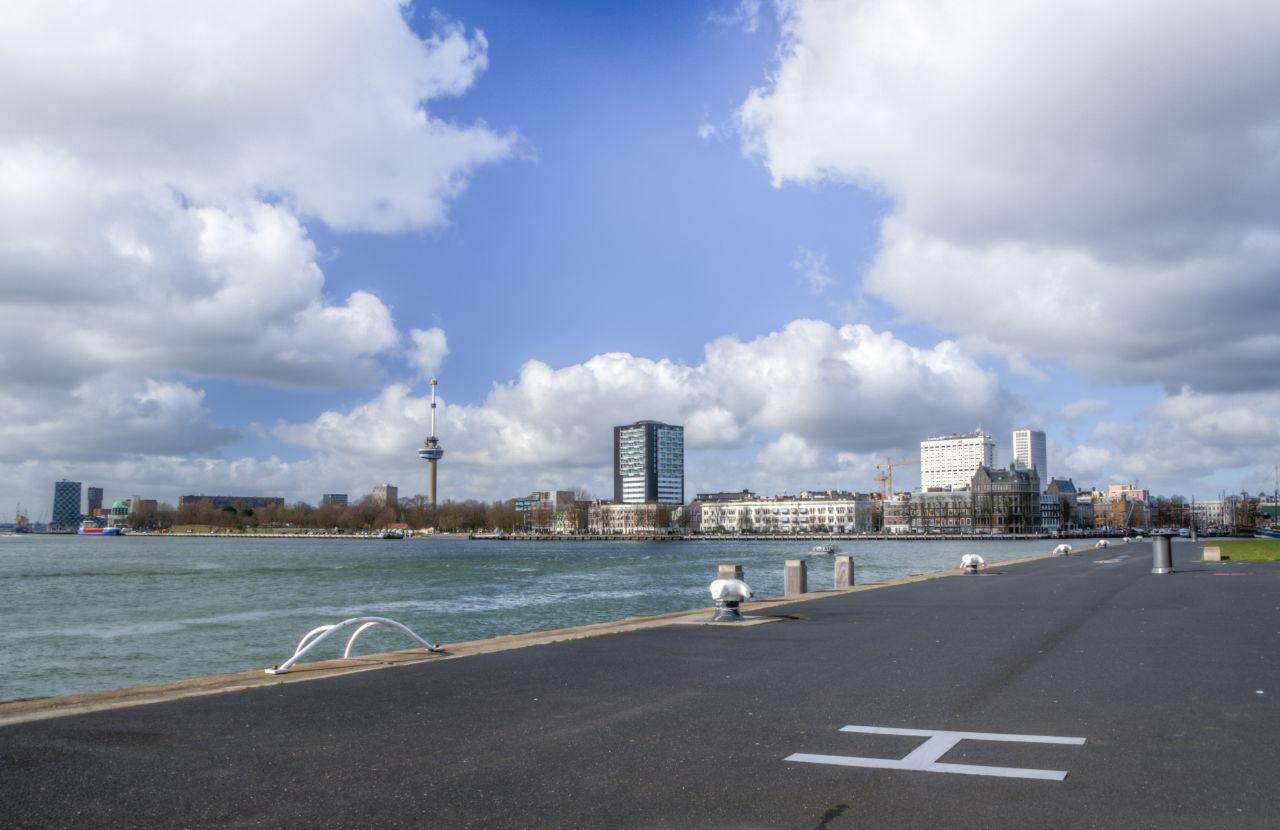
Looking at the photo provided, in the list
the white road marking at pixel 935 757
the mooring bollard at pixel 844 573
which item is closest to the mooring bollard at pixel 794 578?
the mooring bollard at pixel 844 573

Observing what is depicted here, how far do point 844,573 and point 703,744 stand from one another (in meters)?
26.1

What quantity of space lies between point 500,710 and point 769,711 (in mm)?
2965

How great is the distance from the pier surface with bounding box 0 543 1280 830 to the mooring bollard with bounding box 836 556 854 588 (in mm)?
17854

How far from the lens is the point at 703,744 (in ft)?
29.1

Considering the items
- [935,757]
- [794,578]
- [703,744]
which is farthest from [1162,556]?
[703,744]

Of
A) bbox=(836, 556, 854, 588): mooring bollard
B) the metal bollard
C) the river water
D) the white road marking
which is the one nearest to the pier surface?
the white road marking

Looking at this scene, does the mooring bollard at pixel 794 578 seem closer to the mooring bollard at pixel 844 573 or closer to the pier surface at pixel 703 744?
the mooring bollard at pixel 844 573

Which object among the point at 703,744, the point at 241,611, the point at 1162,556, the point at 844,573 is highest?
the point at 703,744

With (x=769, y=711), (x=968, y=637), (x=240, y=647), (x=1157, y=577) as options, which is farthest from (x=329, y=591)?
(x=769, y=711)

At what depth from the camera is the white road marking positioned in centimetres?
775

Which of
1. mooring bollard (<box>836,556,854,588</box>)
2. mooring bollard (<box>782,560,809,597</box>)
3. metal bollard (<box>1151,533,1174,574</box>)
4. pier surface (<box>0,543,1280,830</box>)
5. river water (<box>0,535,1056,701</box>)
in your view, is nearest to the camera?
pier surface (<box>0,543,1280,830</box>)

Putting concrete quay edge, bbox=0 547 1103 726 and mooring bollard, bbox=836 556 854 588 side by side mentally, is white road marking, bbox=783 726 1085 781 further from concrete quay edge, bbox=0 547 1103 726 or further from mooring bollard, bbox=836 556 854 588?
mooring bollard, bbox=836 556 854 588

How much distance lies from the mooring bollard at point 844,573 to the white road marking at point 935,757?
24.6 m

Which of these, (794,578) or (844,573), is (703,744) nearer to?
(794,578)
